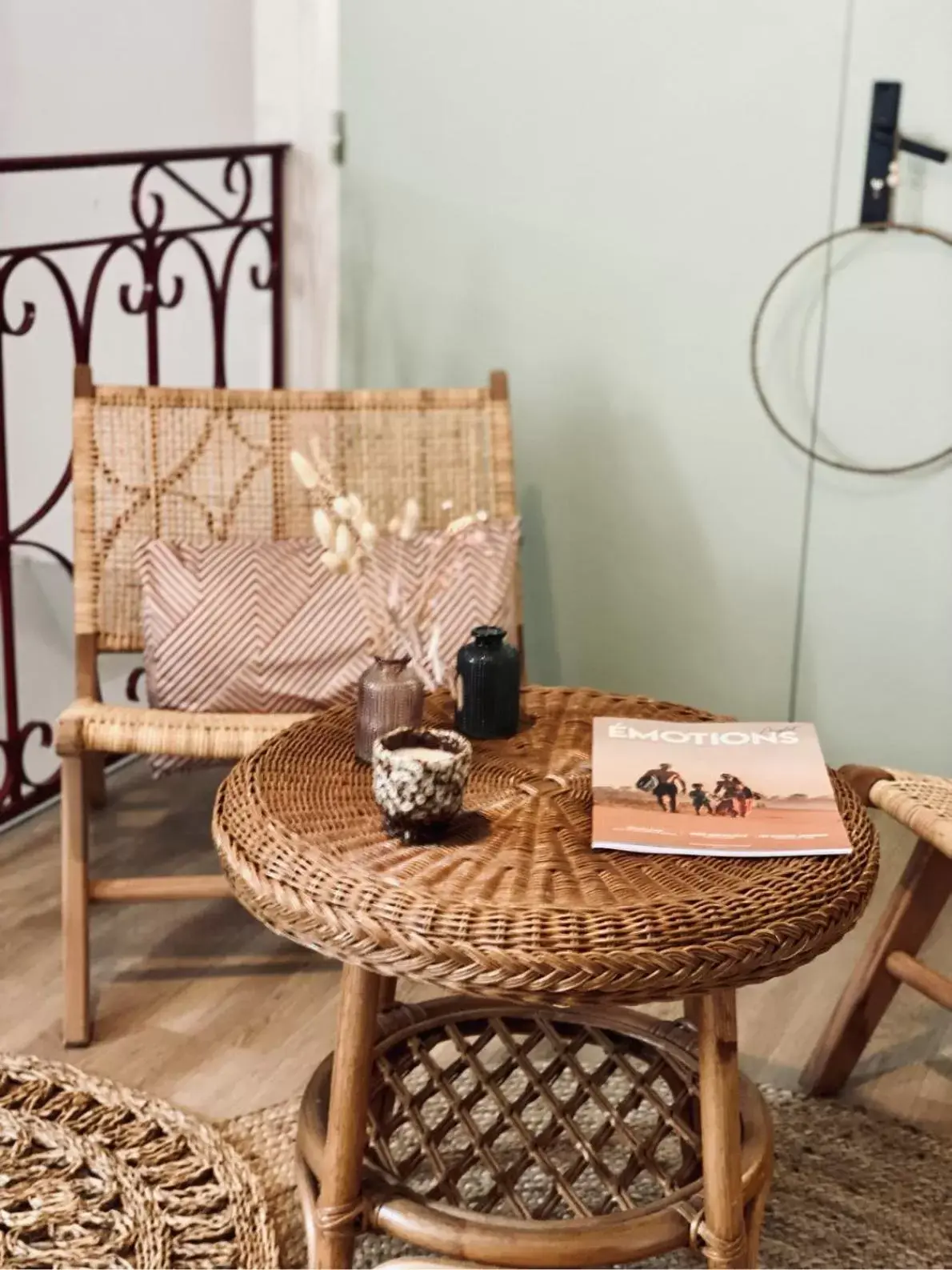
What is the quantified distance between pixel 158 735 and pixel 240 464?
0.50 meters

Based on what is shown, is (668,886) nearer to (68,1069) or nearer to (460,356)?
(68,1069)

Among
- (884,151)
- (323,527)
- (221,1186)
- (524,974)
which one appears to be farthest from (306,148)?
(524,974)

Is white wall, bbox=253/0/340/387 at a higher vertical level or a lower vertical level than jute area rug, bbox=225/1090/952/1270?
higher

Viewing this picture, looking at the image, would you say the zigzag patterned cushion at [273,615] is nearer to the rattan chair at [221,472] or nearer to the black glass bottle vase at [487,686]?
the rattan chair at [221,472]

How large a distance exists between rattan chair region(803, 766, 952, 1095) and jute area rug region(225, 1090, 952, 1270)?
0.07m

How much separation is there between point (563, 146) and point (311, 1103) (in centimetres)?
174

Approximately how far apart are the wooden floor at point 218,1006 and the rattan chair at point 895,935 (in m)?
0.07

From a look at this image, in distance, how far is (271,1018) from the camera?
A: 1.94 meters

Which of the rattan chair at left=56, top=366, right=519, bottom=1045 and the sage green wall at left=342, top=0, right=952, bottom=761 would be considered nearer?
the rattan chair at left=56, top=366, right=519, bottom=1045

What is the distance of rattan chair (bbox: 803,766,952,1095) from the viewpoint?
1.65 m

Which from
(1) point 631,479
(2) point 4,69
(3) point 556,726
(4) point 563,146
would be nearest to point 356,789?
(3) point 556,726

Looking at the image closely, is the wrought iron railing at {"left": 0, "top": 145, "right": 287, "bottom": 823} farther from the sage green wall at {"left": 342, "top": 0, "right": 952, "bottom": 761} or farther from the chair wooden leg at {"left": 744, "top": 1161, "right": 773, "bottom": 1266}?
the chair wooden leg at {"left": 744, "top": 1161, "right": 773, "bottom": 1266}

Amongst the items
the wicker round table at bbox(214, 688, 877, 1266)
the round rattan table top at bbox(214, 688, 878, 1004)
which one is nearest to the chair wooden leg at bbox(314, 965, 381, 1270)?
the wicker round table at bbox(214, 688, 877, 1266)

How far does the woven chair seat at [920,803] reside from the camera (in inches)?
61.7
